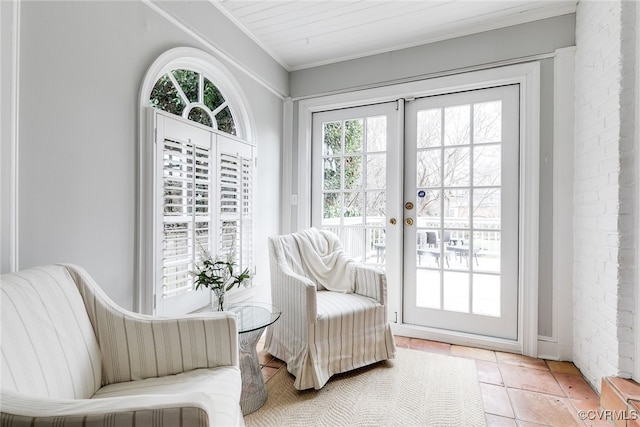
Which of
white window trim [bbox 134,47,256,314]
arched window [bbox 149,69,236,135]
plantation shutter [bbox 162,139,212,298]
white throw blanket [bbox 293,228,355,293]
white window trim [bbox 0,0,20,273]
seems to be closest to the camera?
white window trim [bbox 0,0,20,273]

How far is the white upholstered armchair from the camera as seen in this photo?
1786 millimetres

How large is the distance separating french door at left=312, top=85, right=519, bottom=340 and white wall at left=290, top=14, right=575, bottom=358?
18 cm

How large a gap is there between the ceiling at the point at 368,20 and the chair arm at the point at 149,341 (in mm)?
1959

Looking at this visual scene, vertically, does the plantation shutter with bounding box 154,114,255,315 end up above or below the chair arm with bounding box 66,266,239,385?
above

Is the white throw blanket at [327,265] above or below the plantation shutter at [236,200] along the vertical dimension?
below

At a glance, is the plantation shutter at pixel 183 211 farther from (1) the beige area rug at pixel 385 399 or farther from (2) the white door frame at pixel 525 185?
(2) the white door frame at pixel 525 185

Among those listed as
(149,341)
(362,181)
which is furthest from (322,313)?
(362,181)

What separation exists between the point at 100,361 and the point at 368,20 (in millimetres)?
2498

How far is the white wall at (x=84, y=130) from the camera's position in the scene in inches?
47.6

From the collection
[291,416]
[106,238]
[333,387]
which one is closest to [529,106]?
[333,387]

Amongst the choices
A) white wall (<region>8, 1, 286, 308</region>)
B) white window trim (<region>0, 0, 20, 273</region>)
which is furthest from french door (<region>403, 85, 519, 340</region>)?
white window trim (<region>0, 0, 20, 273</region>)

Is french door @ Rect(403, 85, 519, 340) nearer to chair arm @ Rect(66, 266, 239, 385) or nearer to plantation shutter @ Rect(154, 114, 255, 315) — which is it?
plantation shutter @ Rect(154, 114, 255, 315)

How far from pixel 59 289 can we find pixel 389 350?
1.79 metres

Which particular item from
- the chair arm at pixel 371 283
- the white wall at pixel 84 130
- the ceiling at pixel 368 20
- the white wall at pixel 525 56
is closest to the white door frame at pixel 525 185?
the white wall at pixel 525 56
